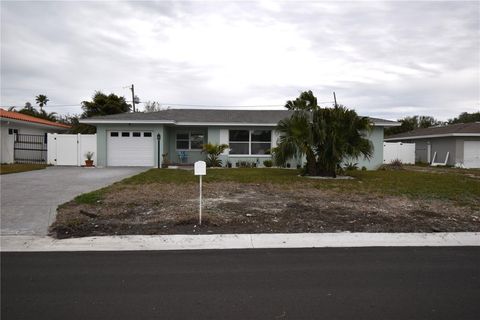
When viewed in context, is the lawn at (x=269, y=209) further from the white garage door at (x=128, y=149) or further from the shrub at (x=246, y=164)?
the shrub at (x=246, y=164)

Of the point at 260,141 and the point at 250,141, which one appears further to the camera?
the point at 260,141

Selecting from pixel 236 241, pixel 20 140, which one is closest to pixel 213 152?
pixel 20 140

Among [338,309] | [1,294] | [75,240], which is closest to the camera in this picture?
[338,309]

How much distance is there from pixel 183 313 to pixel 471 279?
12.1 feet

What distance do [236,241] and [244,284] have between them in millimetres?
2208

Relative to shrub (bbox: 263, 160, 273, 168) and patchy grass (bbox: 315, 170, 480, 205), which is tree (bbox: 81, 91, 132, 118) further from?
patchy grass (bbox: 315, 170, 480, 205)

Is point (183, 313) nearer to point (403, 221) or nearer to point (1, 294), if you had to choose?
point (1, 294)

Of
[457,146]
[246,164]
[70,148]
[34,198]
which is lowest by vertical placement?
[34,198]

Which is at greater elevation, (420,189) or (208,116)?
(208,116)

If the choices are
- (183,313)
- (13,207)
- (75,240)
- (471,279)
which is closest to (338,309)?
(183,313)

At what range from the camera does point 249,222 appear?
332 inches

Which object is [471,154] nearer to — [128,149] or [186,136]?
[186,136]

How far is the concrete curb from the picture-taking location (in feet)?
22.2

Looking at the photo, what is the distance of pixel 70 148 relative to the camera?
23.9m
